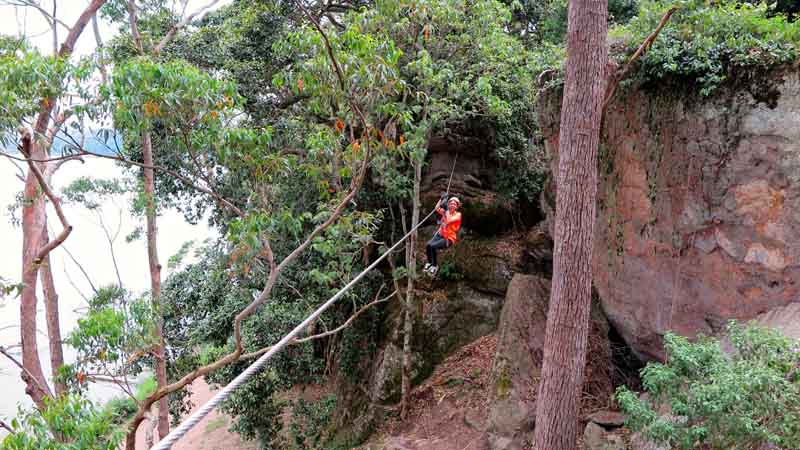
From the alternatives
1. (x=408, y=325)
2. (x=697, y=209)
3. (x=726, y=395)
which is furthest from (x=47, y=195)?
(x=697, y=209)

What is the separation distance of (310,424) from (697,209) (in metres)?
7.24

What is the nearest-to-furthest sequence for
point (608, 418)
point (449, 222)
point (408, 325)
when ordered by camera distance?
point (608, 418) → point (449, 222) → point (408, 325)

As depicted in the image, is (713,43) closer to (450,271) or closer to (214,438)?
(450,271)

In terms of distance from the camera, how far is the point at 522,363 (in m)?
6.86

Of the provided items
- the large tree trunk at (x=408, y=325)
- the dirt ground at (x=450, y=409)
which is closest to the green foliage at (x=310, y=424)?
the dirt ground at (x=450, y=409)

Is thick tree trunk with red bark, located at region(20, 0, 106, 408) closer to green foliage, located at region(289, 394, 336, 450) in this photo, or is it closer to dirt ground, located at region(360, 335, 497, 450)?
green foliage, located at region(289, 394, 336, 450)

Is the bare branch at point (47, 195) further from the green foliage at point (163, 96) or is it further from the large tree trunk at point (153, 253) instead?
the large tree trunk at point (153, 253)

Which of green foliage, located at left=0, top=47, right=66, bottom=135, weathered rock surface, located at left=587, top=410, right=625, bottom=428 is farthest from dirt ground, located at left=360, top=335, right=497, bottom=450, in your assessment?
green foliage, located at left=0, top=47, right=66, bottom=135

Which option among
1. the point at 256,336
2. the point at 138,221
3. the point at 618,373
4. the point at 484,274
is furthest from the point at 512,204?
the point at 138,221

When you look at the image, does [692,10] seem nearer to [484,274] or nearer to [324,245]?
[324,245]

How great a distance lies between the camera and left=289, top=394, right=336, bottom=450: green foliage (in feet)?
30.0

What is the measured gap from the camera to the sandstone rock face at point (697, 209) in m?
4.98

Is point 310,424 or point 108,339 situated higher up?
point 108,339

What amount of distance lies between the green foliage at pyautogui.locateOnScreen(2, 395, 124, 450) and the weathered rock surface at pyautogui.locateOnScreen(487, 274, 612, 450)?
454 centimetres
